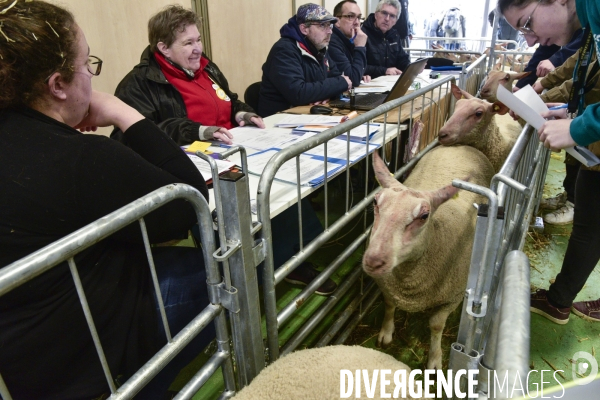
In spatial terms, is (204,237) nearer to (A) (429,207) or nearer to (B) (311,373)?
(B) (311,373)

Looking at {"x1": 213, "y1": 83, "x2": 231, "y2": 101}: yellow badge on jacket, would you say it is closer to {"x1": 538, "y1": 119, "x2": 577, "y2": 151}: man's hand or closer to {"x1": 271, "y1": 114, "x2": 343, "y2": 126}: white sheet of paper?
{"x1": 271, "y1": 114, "x2": 343, "y2": 126}: white sheet of paper

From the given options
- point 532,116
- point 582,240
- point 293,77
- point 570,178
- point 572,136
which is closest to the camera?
point 572,136

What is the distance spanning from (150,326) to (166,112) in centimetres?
139

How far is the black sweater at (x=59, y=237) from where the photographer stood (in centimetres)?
81

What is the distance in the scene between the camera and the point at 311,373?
3.35 feet

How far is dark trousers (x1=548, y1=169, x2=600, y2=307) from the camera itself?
1.62 metres

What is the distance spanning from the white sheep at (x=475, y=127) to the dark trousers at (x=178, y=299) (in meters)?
1.78

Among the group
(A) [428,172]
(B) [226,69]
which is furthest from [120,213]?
(B) [226,69]

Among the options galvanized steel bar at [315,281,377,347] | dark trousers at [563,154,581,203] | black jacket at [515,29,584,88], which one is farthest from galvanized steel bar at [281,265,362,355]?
black jacket at [515,29,584,88]

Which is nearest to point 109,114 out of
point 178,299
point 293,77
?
point 178,299

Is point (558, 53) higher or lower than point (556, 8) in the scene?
lower

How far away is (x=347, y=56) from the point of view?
3717 millimetres

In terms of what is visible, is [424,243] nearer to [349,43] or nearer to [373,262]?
[373,262]

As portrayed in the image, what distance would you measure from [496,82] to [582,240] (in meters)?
1.63
